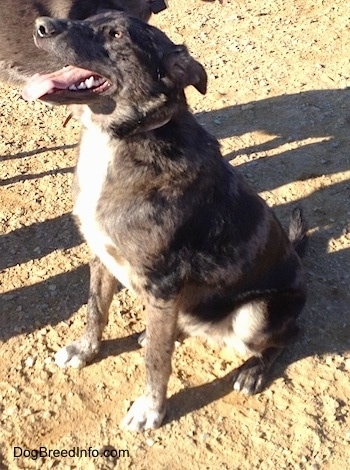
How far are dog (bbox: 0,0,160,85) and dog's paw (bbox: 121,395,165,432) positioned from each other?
2288mm

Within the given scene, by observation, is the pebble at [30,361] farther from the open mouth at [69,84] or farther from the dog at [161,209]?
the open mouth at [69,84]

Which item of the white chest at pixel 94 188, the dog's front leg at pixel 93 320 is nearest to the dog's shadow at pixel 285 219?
the dog's front leg at pixel 93 320

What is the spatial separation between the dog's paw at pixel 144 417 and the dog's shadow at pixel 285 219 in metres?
0.15

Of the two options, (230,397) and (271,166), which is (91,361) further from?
Result: (271,166)

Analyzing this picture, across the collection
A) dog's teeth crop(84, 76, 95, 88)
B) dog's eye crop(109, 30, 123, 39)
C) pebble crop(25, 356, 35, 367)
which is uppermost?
dog's eye crop(109, 30, 123, 39)

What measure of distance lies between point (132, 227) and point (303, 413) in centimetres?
152

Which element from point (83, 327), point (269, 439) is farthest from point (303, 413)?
point (83, 327)

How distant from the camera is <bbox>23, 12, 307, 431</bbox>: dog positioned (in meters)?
2.92

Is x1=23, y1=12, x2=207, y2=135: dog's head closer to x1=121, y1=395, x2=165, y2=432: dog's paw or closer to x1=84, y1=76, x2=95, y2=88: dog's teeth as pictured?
x1=84, y1=76, x2=95, y2=88: dog's teeth

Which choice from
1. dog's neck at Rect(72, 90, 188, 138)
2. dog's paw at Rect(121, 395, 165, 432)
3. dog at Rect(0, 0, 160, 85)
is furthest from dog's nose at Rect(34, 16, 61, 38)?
dog's paw at Rect(121, 395, 165, 432)

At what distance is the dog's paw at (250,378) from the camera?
12.3 feet

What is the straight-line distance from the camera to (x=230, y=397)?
3756 mm

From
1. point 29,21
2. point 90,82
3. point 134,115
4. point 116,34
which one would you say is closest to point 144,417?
point 134,115

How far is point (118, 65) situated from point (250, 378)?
1.92 metres
